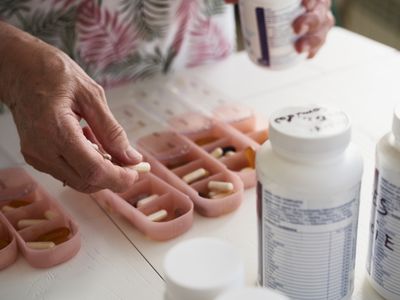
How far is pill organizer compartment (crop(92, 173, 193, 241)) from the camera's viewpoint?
2.33 feet

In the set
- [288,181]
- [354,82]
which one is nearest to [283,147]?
[288,181]

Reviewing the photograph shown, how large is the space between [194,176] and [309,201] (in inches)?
11.8

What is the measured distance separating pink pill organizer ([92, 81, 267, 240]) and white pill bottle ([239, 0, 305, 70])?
9cm

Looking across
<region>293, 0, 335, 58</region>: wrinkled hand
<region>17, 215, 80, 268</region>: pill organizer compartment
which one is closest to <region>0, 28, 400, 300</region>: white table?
<region>17, 215, 80, 268</region>: pill organizer compartment

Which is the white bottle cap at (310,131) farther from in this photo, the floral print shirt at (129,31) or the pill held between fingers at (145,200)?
the floral print shirt at (129,31)

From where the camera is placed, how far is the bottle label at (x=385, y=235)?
55 cm

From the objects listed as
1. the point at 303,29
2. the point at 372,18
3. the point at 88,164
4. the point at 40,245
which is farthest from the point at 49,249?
the point at 372,18

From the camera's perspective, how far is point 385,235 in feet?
1.86

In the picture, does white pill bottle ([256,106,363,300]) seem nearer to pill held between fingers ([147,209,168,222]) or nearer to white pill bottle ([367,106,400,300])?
white pill bottle ([367,106,400,300])

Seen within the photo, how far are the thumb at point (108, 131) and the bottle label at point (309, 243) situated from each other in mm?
198

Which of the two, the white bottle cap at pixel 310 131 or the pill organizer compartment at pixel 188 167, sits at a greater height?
the white bottle cap at pixel 310 131

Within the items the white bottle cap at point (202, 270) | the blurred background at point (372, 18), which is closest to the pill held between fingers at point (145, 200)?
the white bottle cap at point (202, 270)

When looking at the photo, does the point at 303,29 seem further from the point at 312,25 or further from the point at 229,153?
the point at 229,153

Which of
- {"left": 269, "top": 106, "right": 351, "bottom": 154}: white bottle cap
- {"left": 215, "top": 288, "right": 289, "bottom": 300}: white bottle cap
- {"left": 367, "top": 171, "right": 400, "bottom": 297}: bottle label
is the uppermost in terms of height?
{"left": 269, "top": 106, "right": 351, "bottom": 154}: white bottle cap
